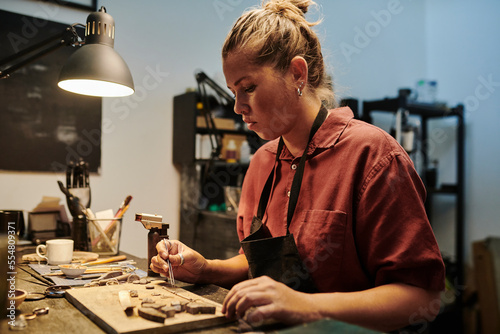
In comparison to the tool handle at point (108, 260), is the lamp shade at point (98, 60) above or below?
above

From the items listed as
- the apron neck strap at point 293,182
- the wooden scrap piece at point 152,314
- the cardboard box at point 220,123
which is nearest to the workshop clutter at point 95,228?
the apron neck strap at point 293,182

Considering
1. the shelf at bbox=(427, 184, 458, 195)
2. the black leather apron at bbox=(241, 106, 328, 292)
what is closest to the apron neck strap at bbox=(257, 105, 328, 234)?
the black leather apron at bbox=(241, 106, 328, 292)

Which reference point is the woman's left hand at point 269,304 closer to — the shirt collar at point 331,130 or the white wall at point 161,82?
the shirt collar at point 331,130

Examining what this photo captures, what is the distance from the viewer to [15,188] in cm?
252

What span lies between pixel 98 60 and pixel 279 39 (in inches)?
26.3

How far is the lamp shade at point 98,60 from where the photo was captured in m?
1.46

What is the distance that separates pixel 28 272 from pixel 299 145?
106 centimetres

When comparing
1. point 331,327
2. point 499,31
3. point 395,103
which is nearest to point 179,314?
point 331,327

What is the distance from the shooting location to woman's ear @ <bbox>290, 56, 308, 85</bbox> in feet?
4.09

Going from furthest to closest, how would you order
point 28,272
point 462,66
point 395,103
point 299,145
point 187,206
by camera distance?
1. point 462,66
2. point 395,103
3. point 187,206
4. point 28,272
5. point 299,145

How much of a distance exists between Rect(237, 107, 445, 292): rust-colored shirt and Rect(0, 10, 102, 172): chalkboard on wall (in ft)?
6.15

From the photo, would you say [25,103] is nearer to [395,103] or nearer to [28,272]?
[28,272]

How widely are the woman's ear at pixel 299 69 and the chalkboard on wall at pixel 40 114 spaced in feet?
6.34

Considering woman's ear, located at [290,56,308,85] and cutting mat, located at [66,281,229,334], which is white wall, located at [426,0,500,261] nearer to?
woman's ear, located at [290,56,308,85]
